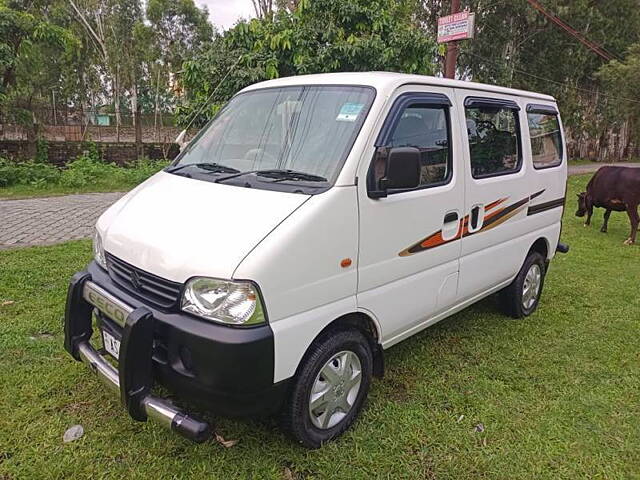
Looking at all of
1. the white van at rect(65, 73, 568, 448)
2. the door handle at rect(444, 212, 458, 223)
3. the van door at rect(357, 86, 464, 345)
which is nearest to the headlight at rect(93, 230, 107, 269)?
the white van at rect(65, 73, 568, 448)

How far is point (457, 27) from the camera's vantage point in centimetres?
803

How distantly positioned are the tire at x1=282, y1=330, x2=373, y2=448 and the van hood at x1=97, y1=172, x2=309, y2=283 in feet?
2.37

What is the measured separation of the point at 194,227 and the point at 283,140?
0.88 meters

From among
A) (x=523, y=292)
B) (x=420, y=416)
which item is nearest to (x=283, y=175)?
(x=420, y=416)

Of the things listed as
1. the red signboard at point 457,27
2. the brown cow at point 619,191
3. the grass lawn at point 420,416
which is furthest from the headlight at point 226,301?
the brown cow at point 619,191

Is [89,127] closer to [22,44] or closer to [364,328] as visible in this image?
[22,44]

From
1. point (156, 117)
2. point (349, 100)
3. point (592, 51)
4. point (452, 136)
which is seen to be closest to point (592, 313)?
point (452, 136)

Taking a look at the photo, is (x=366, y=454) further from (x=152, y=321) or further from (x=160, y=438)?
(x=152, y=321)

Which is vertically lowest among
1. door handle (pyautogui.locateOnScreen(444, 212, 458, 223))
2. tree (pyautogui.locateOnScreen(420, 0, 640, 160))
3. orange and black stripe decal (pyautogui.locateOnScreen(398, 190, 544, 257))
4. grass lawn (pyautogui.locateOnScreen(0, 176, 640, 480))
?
grass lawn (pyautogui.locateOnScreen(0, 176, 640, 480))

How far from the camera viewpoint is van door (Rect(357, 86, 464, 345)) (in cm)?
273

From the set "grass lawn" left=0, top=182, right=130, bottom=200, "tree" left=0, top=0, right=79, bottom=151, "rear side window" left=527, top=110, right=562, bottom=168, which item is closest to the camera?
"rear side window" left=527, top=110, right=562, bottom=168

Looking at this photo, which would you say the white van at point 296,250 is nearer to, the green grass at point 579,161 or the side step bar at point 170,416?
the side step bar at point 170,416

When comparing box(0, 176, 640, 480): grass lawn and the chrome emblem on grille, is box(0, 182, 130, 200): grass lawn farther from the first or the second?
the chrome emblem on grille

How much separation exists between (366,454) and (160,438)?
118cm
